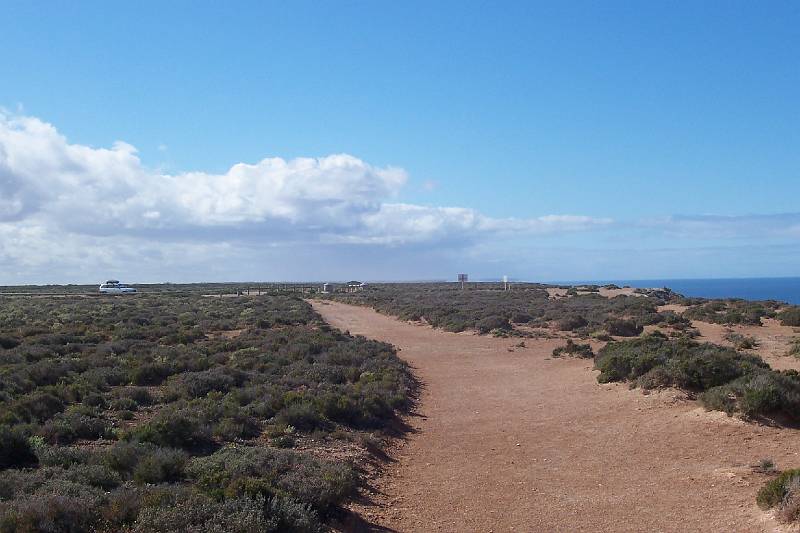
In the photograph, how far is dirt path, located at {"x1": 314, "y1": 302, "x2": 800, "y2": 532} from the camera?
8.27 metres

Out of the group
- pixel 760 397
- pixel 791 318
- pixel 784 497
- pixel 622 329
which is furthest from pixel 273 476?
pixel 791 318

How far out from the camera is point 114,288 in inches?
3504

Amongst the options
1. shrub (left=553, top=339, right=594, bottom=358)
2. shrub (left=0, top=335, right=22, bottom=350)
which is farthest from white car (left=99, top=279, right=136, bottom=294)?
shrub (left=553, top=339, right=594, bottom=358)

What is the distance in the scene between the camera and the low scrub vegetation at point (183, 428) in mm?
6547

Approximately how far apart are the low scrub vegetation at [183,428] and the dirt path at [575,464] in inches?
50.9

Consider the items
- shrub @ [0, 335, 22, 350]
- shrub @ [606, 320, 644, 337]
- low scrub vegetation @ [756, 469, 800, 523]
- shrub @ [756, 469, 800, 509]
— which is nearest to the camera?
low scrub vegetation @ [756, 469, 800, 523]

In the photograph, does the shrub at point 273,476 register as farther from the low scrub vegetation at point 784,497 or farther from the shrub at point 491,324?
the shrub at point 491,324

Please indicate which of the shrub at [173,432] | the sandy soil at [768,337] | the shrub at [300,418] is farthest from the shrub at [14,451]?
the sandy soil at [768,337]

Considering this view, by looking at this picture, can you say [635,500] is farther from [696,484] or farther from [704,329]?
[704,329]

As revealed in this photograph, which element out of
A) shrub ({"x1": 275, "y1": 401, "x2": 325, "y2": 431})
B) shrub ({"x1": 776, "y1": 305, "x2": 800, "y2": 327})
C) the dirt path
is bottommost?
the dirt path

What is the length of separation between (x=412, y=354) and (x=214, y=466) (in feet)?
63.7

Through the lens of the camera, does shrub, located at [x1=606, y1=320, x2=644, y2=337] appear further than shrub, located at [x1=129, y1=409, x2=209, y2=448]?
Yes

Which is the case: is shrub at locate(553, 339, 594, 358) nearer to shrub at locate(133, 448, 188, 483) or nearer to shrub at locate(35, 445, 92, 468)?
shrub at locate(133, 448, 188, 483)

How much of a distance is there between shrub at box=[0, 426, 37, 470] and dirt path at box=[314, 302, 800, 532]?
553 centimetres
